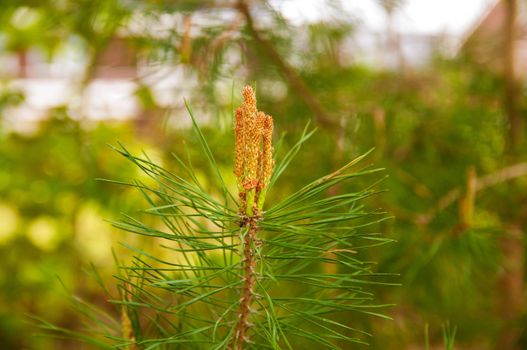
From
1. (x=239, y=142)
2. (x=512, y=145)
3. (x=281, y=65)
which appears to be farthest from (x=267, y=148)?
(x=512, y=145)

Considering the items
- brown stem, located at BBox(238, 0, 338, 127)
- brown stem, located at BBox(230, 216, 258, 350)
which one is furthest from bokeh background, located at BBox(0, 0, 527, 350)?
Answer: brown stem, located at BBox(230, 216, 258, 350)

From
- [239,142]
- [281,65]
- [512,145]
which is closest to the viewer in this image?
[239,142]

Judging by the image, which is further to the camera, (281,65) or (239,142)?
(281,65)

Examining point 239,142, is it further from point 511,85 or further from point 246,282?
point 511,85

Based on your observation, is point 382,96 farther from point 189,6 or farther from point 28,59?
point 28,59

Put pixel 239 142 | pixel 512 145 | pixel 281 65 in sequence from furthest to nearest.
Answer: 1. pixel 512 145
2. pixel 281 65
3. pixel 239 142

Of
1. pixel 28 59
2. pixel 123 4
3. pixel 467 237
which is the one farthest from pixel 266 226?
pixel 28 59

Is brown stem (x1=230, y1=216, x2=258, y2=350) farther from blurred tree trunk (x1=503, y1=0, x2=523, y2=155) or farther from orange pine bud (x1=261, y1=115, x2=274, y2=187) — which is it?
blurred tree trunk (x1=503, y1=0, x2=523, y2=155)
